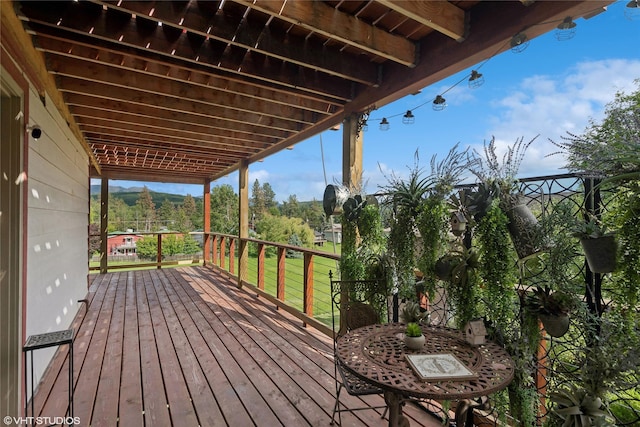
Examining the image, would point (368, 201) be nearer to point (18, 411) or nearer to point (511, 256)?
point (511, 256)

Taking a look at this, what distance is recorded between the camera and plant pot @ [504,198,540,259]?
5.06 feet

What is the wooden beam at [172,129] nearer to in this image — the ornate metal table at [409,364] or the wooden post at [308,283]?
the wooden post at [308,283]

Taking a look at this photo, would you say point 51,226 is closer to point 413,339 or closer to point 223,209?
point 413,339

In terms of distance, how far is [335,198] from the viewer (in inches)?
111

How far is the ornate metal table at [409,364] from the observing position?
1.29 meters

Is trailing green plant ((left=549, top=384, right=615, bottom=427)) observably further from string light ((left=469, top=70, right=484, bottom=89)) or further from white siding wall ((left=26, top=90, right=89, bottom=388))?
white siding wall ((left=26, top=90, right=89, bottom=388))

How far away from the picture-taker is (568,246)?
4.70 ft

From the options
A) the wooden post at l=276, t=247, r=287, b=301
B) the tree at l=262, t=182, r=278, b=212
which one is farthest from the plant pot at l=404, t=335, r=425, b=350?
the tree at l=262, t=182, r=278, b=212

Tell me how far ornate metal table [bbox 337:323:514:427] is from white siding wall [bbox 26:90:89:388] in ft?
7.76

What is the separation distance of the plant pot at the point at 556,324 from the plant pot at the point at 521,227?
0.30 m

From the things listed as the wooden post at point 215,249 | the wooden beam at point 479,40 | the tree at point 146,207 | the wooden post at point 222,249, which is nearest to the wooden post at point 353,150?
the wooden beam at point 479,40

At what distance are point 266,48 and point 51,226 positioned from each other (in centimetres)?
262

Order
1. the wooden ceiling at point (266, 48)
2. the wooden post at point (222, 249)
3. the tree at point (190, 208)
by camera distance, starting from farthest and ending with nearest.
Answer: the tree at point (190, 208)
the wooden post at point (222, 249)
the wooden ceiling at point (266, 48)

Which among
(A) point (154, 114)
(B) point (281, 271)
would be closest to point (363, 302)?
(B) point (281, 271)
